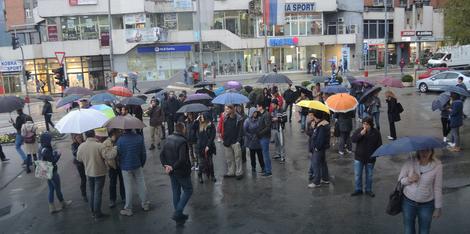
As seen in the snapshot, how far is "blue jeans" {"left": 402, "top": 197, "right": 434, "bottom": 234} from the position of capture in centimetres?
610

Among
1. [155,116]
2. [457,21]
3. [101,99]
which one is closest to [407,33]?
[457,21]

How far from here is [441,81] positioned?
26859 millimetres

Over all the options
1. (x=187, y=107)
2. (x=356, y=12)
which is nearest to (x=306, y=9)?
(x=356, y=12)

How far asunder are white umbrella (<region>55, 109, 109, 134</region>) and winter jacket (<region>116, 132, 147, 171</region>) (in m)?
0.89

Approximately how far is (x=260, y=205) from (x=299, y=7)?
44466 mm

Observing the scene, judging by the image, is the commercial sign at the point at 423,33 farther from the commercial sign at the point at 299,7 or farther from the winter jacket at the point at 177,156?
the winter jacket at the point at 177,156

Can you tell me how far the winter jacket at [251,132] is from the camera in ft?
34.9

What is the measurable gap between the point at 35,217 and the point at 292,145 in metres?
7.96

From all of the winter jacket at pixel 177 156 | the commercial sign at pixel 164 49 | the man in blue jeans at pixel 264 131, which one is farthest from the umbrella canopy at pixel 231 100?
the commercial sign at pixel 164 49

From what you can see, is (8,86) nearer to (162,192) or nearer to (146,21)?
(146,21)

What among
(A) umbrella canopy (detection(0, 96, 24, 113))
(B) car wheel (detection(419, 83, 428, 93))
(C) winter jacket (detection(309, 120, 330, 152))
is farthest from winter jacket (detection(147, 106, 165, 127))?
(B) car wheel (detection(419, 83, 428, 93))

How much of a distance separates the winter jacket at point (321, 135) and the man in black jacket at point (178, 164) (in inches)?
111

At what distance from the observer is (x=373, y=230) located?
752 centimetres

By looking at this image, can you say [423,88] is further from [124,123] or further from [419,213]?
[419,213]
